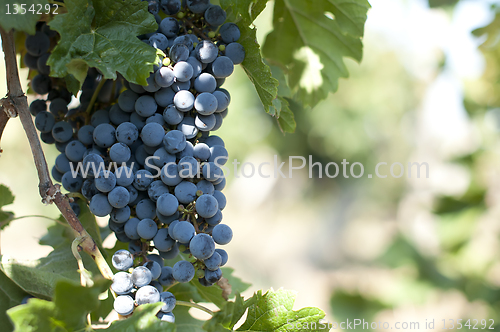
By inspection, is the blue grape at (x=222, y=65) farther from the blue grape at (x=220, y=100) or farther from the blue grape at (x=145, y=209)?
the blue grape at (x=145, y=209)

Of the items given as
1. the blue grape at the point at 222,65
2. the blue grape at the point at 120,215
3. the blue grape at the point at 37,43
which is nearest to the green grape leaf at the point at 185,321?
the blue grape at the point at 120,215

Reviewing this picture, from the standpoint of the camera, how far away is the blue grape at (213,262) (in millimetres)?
479

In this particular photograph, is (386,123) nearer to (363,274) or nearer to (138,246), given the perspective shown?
(363,274)

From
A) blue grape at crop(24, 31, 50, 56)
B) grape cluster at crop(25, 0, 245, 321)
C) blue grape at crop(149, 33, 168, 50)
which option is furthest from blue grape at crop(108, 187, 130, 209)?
blue grape at crop(24, 31, 50, 56)

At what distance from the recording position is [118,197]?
1.60 ft

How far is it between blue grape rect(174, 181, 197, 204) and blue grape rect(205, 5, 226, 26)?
252mm

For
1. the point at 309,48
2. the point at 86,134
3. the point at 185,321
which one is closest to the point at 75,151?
the point at 86,134

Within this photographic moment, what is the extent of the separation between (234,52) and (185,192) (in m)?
0.23

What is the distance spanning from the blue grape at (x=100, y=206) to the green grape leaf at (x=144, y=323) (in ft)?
0.50

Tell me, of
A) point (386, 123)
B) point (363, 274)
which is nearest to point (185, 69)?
point (363, 274)

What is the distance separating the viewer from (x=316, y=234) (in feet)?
36.3

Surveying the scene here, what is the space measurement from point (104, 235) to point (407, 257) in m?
3.29

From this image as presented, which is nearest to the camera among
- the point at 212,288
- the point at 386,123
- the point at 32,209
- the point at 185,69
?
the point at 185,69

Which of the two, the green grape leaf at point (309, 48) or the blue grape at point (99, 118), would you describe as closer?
the blue grape at point (99, 118)
